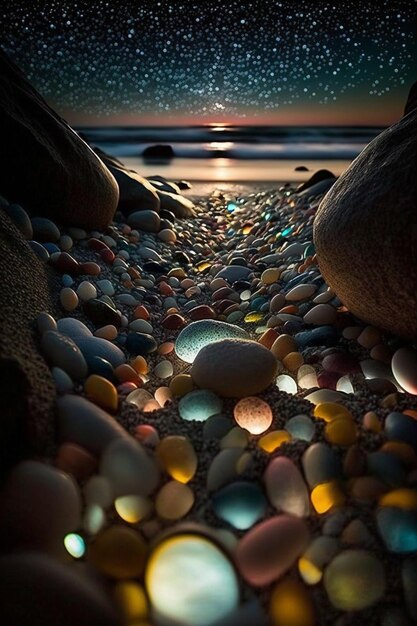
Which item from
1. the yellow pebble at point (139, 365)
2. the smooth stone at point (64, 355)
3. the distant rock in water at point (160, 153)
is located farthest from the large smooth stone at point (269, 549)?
the distant rock in water at point (160, 153)

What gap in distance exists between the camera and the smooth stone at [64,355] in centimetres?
119

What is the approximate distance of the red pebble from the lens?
182 centimetres

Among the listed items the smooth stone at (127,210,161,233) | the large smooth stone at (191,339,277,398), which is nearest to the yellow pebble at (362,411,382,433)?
the large smooth stone at (191,339,277,398)

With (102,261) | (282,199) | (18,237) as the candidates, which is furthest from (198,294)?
(282,199)

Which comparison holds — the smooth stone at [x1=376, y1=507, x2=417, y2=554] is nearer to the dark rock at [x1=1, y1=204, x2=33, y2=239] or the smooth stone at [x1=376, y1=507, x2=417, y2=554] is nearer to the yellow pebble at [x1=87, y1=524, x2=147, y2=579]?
the yellow pebble at [x1=87, y1=524, x2=147, y2=579]

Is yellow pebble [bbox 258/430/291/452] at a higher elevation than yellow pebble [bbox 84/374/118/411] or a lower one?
lower

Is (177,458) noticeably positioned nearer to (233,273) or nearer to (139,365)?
(139,365)

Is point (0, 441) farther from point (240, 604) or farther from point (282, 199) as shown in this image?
point (282, 199)

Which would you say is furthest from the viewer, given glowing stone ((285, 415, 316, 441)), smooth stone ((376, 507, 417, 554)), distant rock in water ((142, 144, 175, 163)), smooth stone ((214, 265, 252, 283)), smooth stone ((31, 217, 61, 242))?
distant rock in water ((142, 144, 175, 163))

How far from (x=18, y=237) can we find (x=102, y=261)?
0.58 m

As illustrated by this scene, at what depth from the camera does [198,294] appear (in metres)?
2.25

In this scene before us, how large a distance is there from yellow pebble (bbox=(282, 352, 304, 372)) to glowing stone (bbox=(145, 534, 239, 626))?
77 centimetres

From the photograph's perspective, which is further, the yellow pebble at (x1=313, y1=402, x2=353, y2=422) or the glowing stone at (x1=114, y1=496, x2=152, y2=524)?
the yellow pebble at (x1=313, y1=402, x2=353, y2=422)

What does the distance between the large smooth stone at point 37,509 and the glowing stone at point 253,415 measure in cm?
44
